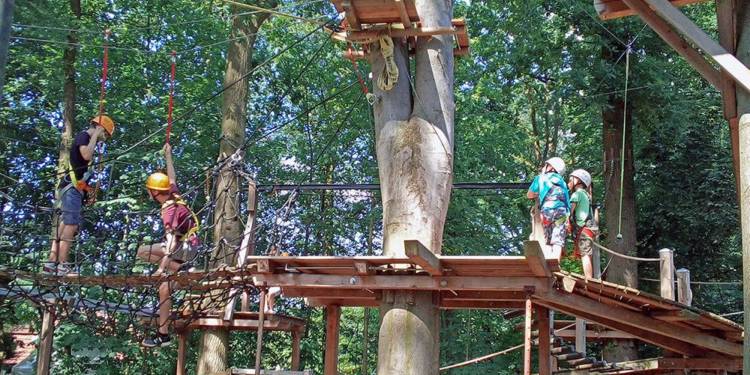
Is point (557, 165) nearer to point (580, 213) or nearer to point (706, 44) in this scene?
point (580, 213)

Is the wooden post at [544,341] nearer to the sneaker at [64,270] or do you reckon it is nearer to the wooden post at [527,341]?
the wooden post at [527,341]

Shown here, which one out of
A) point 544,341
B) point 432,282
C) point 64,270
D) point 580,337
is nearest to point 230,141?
point 64,270

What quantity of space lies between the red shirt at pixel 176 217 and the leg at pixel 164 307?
544 millimetres

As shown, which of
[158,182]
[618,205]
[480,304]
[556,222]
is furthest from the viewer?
[618,205]

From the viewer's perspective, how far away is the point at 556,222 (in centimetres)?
797

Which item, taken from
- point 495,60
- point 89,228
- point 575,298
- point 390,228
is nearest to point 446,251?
point 495,60

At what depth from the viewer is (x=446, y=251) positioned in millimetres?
17422

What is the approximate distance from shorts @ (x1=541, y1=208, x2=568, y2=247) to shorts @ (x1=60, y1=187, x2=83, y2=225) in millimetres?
4654

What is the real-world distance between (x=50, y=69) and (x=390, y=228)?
33.3 feet

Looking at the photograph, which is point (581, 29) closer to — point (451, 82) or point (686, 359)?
point (686, 359)

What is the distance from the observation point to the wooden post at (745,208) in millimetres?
4797

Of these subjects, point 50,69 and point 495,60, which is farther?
point 495,60

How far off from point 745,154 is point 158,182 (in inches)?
224

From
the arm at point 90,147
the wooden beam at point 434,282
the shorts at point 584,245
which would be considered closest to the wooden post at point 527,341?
the wooden beam at point 434,282
